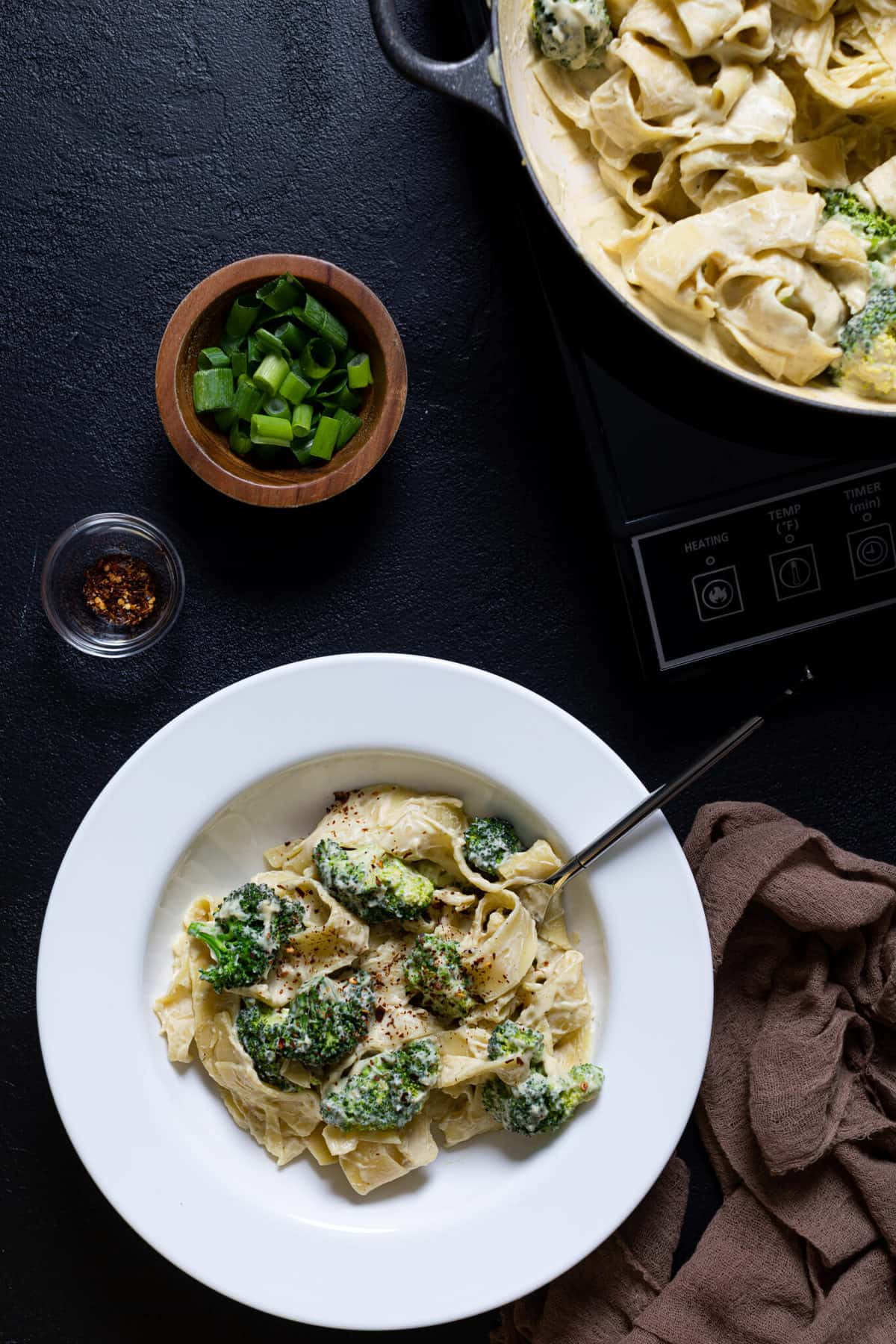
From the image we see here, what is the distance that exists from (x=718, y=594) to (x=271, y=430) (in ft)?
2.85

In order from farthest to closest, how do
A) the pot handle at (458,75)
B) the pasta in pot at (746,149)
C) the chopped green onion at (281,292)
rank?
the chopped green onion at (281,292), the pasta in pot at (746,149), the pot handle at (458,75)

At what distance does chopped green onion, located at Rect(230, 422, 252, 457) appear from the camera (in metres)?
2.15

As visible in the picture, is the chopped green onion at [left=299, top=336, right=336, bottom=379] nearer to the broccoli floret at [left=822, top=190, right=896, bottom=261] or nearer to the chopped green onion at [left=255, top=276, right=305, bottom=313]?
the chopped green onion at [left=255, top=276, right=305, bottom=313]

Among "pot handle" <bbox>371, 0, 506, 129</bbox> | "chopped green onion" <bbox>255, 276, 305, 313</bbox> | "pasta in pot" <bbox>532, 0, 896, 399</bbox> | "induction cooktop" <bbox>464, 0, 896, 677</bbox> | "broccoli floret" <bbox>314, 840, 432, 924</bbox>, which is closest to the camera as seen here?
"pot handle" <bbox>371, 0, 506, 129</bbox>

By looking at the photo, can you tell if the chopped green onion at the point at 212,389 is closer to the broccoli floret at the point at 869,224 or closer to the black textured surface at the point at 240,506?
the black textured surface at the point at 240,506

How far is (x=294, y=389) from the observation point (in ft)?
6.97

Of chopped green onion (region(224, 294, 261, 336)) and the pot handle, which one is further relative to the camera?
chopped green onion (region(224, 294, 261, 336))

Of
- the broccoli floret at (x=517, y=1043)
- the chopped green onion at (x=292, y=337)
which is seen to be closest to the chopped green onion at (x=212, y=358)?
the chopped green onion at (x=292, y=337)

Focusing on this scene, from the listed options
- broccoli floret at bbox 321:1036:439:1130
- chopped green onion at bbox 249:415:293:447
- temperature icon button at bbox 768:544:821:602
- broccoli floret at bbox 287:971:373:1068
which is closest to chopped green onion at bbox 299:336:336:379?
chopped green onion at bbox 249:415:293:447

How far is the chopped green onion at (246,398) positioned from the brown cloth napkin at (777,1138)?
117 cm

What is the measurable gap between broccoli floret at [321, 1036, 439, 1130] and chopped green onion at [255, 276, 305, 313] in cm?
136

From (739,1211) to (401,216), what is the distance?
2.06m

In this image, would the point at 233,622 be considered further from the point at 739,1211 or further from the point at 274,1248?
the point at 739,1211

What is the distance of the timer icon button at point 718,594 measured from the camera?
6.78 feet
